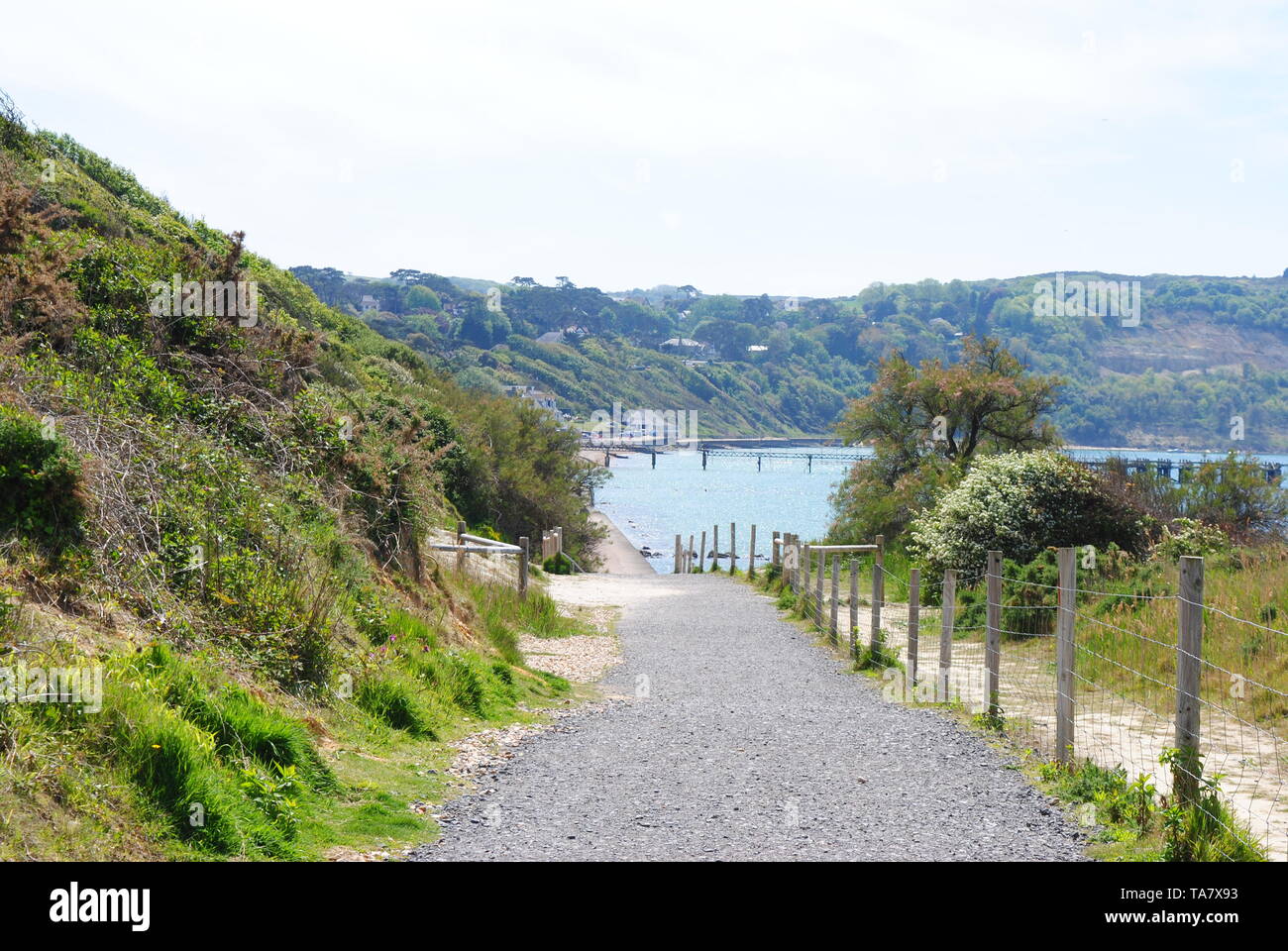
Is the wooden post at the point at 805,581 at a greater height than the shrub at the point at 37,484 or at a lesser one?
lesser

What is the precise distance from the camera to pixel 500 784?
26.9 feet

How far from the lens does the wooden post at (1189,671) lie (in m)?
6.12

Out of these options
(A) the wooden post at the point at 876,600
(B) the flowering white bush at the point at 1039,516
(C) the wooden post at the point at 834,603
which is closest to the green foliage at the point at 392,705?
(A) the wooden post at the point at 876,600

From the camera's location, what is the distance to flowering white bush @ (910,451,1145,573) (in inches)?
801

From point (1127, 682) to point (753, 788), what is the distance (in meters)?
5.84

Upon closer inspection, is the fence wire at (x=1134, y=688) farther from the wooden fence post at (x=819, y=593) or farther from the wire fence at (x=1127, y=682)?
the wooden fence post at (x=819, y=593)

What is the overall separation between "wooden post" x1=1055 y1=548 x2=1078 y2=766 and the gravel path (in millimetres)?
433

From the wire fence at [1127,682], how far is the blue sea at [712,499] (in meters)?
47.1

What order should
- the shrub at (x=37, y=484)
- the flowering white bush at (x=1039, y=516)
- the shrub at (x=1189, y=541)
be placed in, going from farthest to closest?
the flowering white bush at (x=1039, y=516) < the shrub at (x=1189, y=541) < the shrub at (x=37, y=484)

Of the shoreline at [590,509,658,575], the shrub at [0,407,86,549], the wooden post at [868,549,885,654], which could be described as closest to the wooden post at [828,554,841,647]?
the wooden post at [868,549,885,654]

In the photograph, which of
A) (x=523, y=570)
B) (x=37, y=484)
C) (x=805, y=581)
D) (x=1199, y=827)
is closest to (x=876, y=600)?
(x=523, y=570)

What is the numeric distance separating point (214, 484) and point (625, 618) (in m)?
13.2
